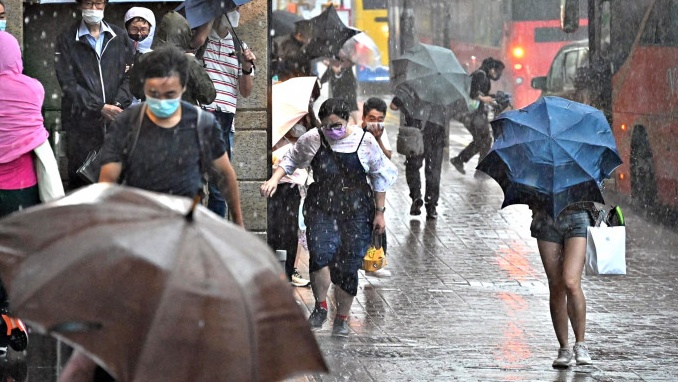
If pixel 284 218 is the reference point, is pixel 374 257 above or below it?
below

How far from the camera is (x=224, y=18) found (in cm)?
978

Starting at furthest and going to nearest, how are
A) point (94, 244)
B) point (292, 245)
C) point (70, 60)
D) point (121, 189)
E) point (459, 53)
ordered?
point (459, 53) < point (292, 245) < point (70, 60) < point (121, 189) < point (94, 244)

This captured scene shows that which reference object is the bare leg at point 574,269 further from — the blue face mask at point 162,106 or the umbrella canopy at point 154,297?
the umbrella canopy at point 154,297

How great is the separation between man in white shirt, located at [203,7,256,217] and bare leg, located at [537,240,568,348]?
2750mm

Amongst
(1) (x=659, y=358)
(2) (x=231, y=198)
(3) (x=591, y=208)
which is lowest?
(1) (x=659, y=358)

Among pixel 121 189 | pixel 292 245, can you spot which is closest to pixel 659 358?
pixel 292 245

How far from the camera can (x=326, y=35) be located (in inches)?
714

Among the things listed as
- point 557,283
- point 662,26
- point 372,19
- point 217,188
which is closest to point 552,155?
point 557,283

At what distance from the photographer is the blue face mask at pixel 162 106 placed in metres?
5.44

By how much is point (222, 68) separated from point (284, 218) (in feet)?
4.65

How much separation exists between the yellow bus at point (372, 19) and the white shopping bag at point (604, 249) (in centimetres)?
2942

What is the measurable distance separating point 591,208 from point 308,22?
10.8m

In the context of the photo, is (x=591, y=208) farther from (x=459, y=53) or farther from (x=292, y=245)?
(x=459, y=53)

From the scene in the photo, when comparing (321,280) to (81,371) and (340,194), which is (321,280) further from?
(81,371)
